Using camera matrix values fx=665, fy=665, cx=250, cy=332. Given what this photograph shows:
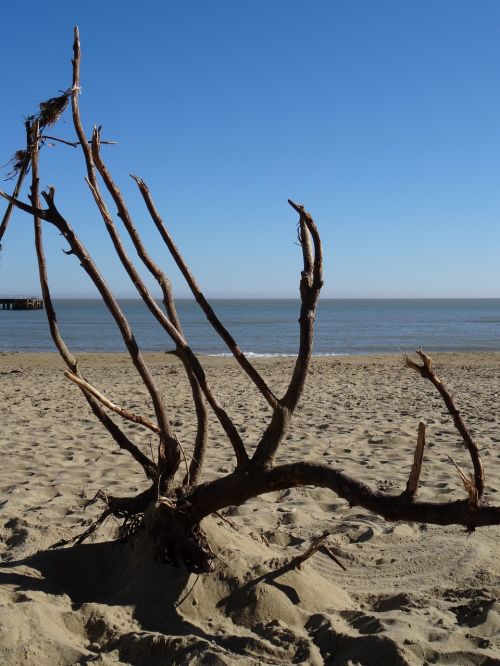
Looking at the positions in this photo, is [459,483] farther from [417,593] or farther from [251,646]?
[251,646]

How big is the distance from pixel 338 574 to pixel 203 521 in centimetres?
84

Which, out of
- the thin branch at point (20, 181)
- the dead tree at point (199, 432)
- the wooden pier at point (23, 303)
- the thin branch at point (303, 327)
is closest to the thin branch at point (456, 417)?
the dead tree at point (199, 432)

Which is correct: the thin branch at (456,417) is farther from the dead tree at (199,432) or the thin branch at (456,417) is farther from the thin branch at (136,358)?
the thin branch at (136,358)

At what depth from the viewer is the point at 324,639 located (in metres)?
2.85

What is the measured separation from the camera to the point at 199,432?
12.2 ft

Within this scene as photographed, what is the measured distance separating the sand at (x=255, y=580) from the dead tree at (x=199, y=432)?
195 mm

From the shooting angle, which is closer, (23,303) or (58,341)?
(58,341)

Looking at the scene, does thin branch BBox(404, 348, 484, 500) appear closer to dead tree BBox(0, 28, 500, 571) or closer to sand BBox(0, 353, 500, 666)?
dead tree BBox(0, 28, 500, 571)

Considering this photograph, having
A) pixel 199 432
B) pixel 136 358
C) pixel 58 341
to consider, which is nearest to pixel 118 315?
pixel 136 358

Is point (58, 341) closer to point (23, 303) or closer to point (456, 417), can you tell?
point (456, 417)

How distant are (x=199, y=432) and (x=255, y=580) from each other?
2.84ft

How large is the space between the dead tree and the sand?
0.64ft

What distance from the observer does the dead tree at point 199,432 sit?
2.70m

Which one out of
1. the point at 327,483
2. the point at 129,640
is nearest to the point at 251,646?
the point at 129,640
